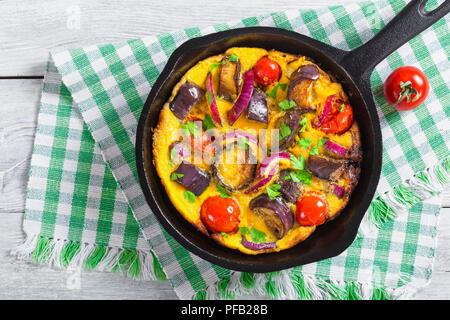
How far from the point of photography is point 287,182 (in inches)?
115

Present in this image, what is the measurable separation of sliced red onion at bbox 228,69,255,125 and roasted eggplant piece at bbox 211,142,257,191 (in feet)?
0.58

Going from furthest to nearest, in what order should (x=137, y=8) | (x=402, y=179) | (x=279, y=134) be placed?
(x=137, y=8) < (x=402, y=179) < (x=279, y=134)

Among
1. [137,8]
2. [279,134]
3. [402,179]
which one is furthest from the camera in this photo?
[137,8]

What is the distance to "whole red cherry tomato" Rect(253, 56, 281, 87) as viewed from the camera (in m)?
2.92

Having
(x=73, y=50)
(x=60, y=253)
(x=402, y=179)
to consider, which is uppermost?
(x=73, y=50)

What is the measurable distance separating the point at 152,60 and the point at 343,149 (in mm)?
1519

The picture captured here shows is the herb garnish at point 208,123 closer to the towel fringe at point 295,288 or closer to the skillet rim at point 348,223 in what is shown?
the skillet rim at point 348,223

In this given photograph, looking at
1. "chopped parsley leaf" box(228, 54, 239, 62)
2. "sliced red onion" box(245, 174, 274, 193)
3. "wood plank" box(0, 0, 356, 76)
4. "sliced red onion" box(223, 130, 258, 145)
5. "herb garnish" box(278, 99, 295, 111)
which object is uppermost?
"wood plank" box(0, 0, 356, 76)

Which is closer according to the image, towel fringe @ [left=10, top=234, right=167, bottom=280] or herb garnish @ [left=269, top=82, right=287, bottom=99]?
herb garnish @ [left=269, top=82, right=287, bottom=99]

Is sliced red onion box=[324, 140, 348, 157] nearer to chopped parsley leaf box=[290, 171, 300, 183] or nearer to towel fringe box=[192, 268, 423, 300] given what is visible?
chopped parsley leaf box=[290, 171, 300, 183]

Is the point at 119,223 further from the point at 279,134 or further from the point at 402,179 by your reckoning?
the point at 402,179

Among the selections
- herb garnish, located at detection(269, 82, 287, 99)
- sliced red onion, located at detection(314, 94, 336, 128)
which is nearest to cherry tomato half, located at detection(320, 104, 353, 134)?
sliced red onion, located at detection(314, 94, 336, 128)

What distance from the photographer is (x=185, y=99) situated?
2.90m

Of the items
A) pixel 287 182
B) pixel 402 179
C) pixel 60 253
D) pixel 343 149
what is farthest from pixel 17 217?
pixel 402 179
